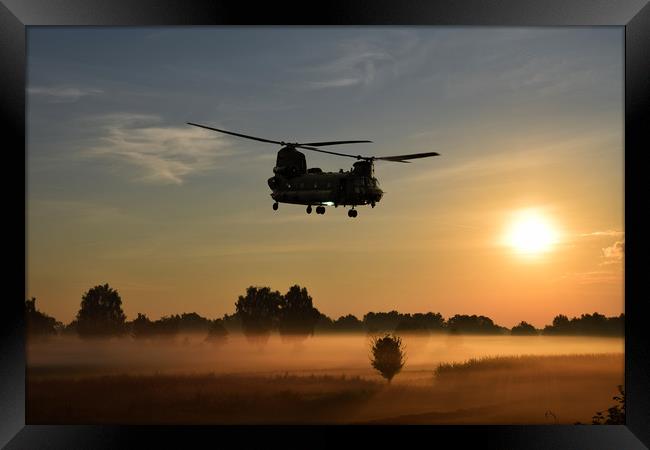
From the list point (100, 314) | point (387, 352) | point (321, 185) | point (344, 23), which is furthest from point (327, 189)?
point (100, 314)

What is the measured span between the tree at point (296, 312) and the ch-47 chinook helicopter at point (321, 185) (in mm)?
28289

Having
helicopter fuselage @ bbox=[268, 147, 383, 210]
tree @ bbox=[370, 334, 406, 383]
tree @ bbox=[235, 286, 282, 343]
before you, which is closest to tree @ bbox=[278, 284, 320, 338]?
tree @ bbox=[235, 286, 282, 343]

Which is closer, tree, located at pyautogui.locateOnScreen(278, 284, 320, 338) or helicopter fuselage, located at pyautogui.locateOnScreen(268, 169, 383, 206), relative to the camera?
helicopter fuselage, located at pyautogui.locateOnScreen(268, 169, 383, 206)

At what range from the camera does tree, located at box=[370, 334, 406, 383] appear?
40188 mm

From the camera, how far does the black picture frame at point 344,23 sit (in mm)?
8852

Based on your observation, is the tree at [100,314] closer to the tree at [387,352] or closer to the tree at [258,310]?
the tree at [258,310]

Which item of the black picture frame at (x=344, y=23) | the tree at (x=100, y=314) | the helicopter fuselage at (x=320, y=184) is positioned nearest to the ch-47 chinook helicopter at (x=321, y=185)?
the helicopter fuselage at (x=320, y=184)

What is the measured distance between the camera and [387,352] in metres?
42.1

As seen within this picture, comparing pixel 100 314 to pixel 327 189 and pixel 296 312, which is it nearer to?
pixel 296 312

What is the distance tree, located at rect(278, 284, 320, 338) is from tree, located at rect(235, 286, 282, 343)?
572mm

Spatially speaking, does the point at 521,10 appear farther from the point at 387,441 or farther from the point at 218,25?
the point at 387,441

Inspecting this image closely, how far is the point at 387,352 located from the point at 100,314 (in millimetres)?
15903

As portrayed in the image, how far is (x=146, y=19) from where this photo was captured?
9.02m

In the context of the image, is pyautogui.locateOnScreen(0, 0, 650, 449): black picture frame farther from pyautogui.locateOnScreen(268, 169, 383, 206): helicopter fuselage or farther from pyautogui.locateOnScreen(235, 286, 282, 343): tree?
pyautogui.locateOnScreen(235, 286, 282, 343): tree
